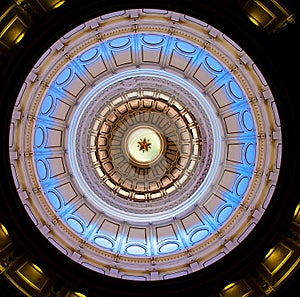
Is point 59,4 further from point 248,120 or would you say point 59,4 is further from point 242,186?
point 242,186

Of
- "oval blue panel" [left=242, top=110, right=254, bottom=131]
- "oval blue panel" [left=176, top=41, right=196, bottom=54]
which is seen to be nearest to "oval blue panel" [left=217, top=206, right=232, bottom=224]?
"oval blue panel" [left=242, top=110, right=254, bottom=131]

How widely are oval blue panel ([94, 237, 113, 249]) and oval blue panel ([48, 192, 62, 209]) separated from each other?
2073 millimetres

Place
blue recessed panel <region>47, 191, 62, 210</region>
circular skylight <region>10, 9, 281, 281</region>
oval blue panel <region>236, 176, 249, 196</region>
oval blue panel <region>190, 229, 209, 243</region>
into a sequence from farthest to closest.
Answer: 1. oval blue panel <region>190, 229, 209, 243</region>
2. blue recessed panel <region>47, 191, 62, 210</region>
3. oval blue panel <region>236, 176, 249, 196</region>
4. circular skylight <region>10, 9, 281, 281</region>

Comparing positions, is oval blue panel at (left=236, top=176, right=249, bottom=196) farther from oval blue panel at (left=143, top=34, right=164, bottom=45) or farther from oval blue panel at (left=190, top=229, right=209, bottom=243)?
oval blue panel at (left=143, top=34, right=164, bottom=45)

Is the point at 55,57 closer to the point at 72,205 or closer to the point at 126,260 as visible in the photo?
the point at 72,205

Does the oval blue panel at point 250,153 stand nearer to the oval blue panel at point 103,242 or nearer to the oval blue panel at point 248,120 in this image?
the oval blue panel at point 248,120

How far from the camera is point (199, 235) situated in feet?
51.4

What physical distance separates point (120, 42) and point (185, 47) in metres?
2.50

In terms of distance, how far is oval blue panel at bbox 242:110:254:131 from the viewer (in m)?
14.5

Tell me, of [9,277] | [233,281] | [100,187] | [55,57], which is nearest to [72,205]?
[100,187]

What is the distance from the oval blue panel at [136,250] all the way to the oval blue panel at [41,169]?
A: 4533 mm

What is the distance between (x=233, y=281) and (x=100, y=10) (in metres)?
9.28

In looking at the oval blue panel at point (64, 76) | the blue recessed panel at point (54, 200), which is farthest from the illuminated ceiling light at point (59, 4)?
the blue recessed panel at point (54, 200)

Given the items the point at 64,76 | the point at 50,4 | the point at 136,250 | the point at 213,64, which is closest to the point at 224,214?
the point at 136,250
